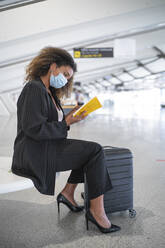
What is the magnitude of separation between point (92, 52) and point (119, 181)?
12.8 m

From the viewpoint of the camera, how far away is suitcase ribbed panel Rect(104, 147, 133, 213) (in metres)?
2.64

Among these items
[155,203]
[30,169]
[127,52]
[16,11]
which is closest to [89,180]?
[30,169]

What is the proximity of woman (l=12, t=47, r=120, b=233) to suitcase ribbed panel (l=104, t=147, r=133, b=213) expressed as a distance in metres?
0.30

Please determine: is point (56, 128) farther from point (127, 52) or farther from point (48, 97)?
point (127, 52)

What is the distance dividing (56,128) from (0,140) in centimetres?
562

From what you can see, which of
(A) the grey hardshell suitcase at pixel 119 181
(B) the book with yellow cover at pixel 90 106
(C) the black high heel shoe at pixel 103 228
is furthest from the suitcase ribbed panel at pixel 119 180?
(B) the book with yellow cover at pixel 90 106

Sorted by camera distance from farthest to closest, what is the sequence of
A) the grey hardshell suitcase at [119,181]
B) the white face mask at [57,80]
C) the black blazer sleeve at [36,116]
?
the grey hardshell suitcase at [119,181]
the white face mask at [57,80]
the black blazer sleeve at [36,116]

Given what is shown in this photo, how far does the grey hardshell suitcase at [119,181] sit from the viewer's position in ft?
8.68

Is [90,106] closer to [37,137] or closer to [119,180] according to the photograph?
[37,137]

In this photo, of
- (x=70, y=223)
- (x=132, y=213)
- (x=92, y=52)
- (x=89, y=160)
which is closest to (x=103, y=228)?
(x=70, y=223)

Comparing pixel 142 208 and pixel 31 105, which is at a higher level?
pixel 31 105

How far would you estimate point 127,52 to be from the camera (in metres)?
13.9

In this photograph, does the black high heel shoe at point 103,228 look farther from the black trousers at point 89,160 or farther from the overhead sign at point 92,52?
→ the overhead sign at point 92,52

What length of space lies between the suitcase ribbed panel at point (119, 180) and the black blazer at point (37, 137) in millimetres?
676
